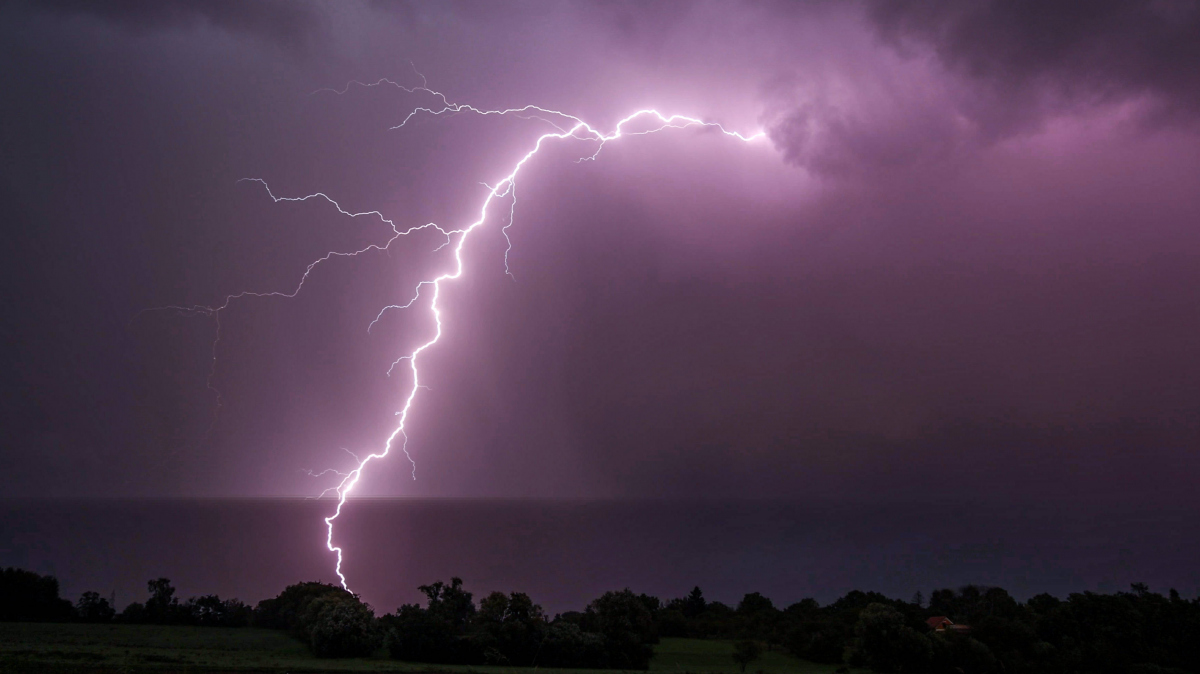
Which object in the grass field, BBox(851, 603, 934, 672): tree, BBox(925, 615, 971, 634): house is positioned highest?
BBox(925, 615, 971, 634): house

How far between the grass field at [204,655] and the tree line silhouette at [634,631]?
776mm

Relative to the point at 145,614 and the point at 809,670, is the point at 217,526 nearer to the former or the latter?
the point at 145,614

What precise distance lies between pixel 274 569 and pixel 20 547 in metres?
33.2

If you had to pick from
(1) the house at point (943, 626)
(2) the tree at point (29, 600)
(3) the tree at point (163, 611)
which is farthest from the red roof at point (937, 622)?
(2) the tree at point (29, 600)

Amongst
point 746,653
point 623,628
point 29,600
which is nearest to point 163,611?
point 29,600

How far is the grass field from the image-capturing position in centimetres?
1552

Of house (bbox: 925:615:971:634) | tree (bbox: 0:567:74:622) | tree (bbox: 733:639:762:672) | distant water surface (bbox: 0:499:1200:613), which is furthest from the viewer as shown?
distant water surface (bbox: 0:499:1200:613)

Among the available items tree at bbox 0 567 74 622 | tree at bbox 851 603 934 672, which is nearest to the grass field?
tree at bbox 0 567 74 622

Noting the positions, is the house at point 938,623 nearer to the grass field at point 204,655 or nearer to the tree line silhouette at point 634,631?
the tree line silhouette at point 634,631

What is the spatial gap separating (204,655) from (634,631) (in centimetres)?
1206

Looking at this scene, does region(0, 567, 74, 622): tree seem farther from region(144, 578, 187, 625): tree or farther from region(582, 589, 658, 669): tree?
region(582, 589, 658, 669): tree

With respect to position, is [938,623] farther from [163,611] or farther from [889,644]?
[163,611]

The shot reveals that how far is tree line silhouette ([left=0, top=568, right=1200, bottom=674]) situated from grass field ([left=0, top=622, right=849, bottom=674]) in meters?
0.78

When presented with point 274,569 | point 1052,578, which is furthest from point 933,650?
point 1052,578
